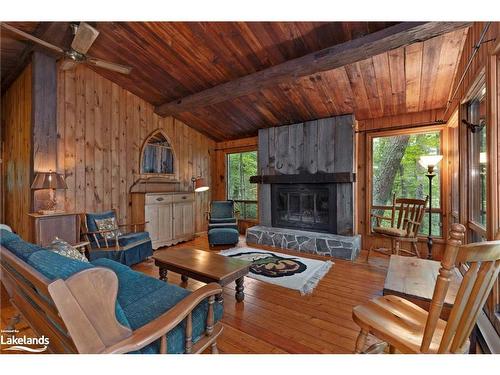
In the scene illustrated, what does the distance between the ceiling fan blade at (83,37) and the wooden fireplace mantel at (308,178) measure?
3.38 meters

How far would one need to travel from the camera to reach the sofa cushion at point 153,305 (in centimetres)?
122

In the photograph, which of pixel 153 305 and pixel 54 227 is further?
pixel 54 227

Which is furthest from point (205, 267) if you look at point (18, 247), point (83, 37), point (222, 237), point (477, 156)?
point (477, 156)

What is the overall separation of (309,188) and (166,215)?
2.82m

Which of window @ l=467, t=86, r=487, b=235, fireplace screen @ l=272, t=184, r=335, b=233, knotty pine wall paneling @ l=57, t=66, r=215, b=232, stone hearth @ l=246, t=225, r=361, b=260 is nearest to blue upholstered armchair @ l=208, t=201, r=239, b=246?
stone hearth @ l=246, t=225, r=361, b=260

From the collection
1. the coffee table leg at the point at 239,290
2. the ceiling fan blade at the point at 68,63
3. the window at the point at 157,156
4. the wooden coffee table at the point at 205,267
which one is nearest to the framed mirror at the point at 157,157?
the window at the point at 157,156

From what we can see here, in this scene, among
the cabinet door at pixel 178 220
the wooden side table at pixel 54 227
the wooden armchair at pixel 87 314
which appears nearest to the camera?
the wooden armchair at pixel 87 314

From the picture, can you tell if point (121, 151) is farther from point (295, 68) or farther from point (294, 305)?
point (294, 305)

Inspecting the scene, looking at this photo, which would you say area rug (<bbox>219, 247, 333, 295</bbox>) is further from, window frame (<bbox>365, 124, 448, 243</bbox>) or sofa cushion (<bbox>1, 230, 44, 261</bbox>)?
sofa cushion (<bbox>1, 230, 44, 261</bbox>)

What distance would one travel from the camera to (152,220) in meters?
4.22

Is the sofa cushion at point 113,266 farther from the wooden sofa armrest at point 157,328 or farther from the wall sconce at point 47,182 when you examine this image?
the wall sconce at point 47,182

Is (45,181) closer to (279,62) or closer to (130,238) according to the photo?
(130,238)

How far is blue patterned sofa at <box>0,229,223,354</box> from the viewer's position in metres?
0.83
